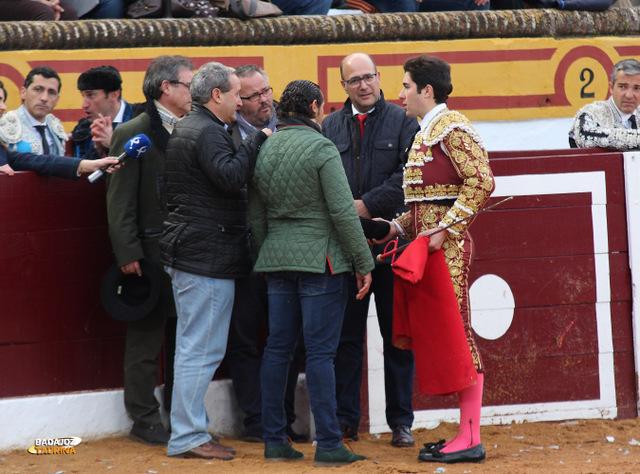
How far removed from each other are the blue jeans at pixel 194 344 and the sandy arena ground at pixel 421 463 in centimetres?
14

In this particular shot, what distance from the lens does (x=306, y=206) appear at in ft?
12.9

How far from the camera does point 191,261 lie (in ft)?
13.0

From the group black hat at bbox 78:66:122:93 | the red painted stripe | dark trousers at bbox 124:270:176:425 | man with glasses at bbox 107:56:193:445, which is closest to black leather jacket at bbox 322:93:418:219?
man with glasses at bbox 107:56:193:445

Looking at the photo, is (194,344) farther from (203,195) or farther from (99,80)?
(99,80)

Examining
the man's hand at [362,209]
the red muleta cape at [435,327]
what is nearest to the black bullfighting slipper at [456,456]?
the red muleta cape at [435,327]

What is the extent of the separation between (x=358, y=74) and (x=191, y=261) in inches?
49.4

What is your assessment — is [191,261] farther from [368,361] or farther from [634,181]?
[634,181]

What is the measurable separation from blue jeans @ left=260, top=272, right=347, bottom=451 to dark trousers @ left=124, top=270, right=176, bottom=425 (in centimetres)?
63

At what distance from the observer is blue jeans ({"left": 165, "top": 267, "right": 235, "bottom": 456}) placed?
4008 mm

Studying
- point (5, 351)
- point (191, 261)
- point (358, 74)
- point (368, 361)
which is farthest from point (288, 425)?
point (358, 74)

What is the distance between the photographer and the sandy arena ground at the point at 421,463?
13.0ft

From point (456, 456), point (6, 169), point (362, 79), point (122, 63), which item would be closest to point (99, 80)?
point (6, 169)

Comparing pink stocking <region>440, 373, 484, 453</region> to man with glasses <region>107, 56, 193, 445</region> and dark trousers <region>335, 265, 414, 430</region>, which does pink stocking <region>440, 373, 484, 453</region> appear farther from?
man with glasses <region>107, 56, 193, 445</region>

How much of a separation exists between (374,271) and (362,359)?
0.43m
